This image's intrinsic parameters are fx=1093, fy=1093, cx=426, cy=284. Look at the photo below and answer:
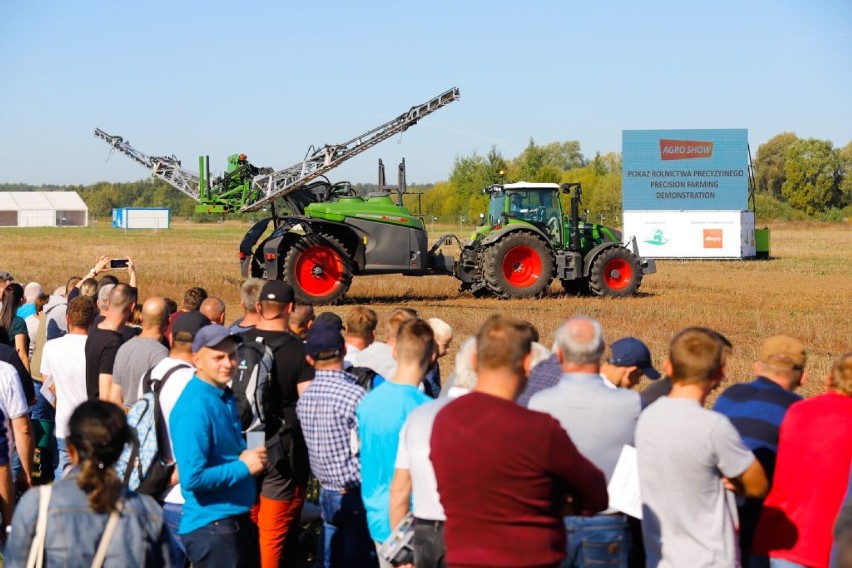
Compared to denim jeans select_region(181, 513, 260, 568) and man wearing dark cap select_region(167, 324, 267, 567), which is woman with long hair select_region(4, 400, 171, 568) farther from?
denim jeans select_region(181, 513, 260, 568)

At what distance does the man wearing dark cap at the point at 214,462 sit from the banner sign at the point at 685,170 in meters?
32.8

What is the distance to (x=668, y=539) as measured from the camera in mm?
4016

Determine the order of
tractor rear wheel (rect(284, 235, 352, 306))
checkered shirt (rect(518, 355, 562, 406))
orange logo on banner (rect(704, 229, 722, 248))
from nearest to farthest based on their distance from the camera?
1. checkered shirt (rect(518, 355, 562, 406))
2. tractor rear wheel (rect(284, 235, 352, 306))
3. orange logo on banner (rect(704, 229, 722, 248))

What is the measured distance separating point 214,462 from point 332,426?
694mm

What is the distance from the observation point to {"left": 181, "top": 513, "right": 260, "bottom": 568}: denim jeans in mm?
4422

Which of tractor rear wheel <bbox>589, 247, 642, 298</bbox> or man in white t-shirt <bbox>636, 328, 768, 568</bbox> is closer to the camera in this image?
man in white t-shirt <bbox>636, 328, 768, 568</bbox>

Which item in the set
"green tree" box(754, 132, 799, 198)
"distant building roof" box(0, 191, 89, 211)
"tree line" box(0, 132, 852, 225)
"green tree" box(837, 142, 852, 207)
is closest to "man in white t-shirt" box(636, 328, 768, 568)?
"tree line" box(0, 132, 852, 225)

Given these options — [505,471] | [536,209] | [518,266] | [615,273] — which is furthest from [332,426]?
[615,273]

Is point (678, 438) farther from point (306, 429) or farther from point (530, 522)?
point (306, 429)

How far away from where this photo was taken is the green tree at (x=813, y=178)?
83.6 metres

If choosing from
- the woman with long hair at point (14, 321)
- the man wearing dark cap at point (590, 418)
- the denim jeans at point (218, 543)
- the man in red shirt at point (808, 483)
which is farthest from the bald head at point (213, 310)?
the man in red shirt at point (808, 483)

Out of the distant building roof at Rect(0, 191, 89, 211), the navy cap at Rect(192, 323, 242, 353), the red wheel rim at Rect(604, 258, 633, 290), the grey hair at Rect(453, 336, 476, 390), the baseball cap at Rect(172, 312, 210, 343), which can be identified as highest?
the distant building roof at Rect(0, 191, 89, 211)

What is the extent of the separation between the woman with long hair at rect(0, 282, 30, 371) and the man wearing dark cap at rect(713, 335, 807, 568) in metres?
5.19

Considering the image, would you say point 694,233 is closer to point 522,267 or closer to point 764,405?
point 522,267
